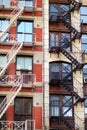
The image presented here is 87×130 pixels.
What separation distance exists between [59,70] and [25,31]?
4548 millimetres

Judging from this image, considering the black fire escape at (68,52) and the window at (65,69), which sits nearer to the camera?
the black fire escape at (68,52)

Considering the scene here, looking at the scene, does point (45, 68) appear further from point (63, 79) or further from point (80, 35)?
point (80, 35)

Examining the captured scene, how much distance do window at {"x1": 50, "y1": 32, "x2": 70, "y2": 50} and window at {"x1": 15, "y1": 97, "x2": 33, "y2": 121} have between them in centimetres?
554

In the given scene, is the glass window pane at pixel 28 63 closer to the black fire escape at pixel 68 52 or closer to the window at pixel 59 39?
the black fire escape at pixel 68 52

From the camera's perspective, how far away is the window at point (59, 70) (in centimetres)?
3353

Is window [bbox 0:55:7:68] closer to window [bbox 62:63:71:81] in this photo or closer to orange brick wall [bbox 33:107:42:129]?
orange brick wall [bbox 33:107:42:129]

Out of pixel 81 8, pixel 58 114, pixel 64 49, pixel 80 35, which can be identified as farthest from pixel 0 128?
pixel 81 8

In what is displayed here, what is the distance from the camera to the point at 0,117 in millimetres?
30031

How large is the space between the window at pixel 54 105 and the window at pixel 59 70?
170 cm

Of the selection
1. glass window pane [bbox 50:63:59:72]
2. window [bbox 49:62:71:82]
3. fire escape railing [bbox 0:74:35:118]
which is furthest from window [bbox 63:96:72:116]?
fire escape railing [bbox 0:74:35:118]

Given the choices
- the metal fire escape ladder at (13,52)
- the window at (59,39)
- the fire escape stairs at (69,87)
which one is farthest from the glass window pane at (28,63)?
the fire escape stairs at (69,87)

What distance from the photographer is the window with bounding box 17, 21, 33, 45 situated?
34188 millimetres

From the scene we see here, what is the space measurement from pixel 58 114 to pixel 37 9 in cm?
939

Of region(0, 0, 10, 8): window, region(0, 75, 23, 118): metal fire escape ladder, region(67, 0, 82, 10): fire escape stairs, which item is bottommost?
region(0, 75, 23, 118): metal fire escape ladder
